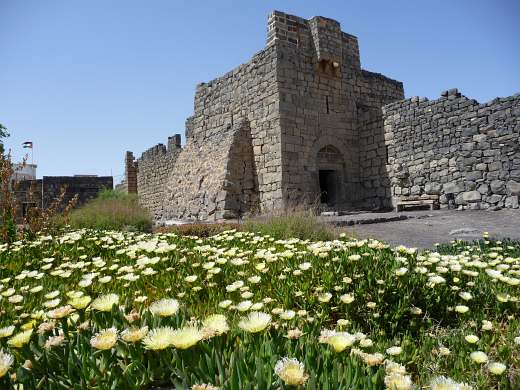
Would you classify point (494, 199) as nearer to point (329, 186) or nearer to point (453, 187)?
point (453, 187)

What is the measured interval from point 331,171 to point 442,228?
5735 millimetres

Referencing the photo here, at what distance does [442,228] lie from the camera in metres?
7.79

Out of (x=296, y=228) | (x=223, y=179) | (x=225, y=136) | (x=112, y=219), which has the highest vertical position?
(x=225, y=136)

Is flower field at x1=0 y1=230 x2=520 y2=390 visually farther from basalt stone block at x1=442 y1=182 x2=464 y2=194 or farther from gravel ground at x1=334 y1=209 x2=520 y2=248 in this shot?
basalt stone block at x1=442 y1=182 x2=464 y2=194

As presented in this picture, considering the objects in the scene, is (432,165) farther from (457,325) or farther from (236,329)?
(236,329)

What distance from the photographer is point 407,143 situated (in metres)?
Answer: 12.4

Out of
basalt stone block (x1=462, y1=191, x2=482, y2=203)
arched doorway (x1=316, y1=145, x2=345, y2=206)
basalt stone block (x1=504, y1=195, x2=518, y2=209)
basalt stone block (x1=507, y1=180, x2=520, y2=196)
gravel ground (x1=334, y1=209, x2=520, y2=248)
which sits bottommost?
gravel ground (x1=334, y1=209, x2=520, y2=248)

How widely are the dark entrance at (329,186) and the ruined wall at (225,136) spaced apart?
238cm

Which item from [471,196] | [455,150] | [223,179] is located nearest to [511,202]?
[471,196]

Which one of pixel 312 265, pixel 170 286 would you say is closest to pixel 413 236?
pixel 312 265

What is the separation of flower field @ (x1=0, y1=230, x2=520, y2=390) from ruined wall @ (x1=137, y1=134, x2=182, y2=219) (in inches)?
532

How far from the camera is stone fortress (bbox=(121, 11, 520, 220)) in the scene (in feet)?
35.0

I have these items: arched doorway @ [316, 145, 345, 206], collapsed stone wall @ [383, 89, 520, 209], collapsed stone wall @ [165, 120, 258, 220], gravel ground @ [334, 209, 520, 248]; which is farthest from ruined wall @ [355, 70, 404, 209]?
collapsed stone wall @ [165, 120, 258, 220]

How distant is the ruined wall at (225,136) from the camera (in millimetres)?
11594
